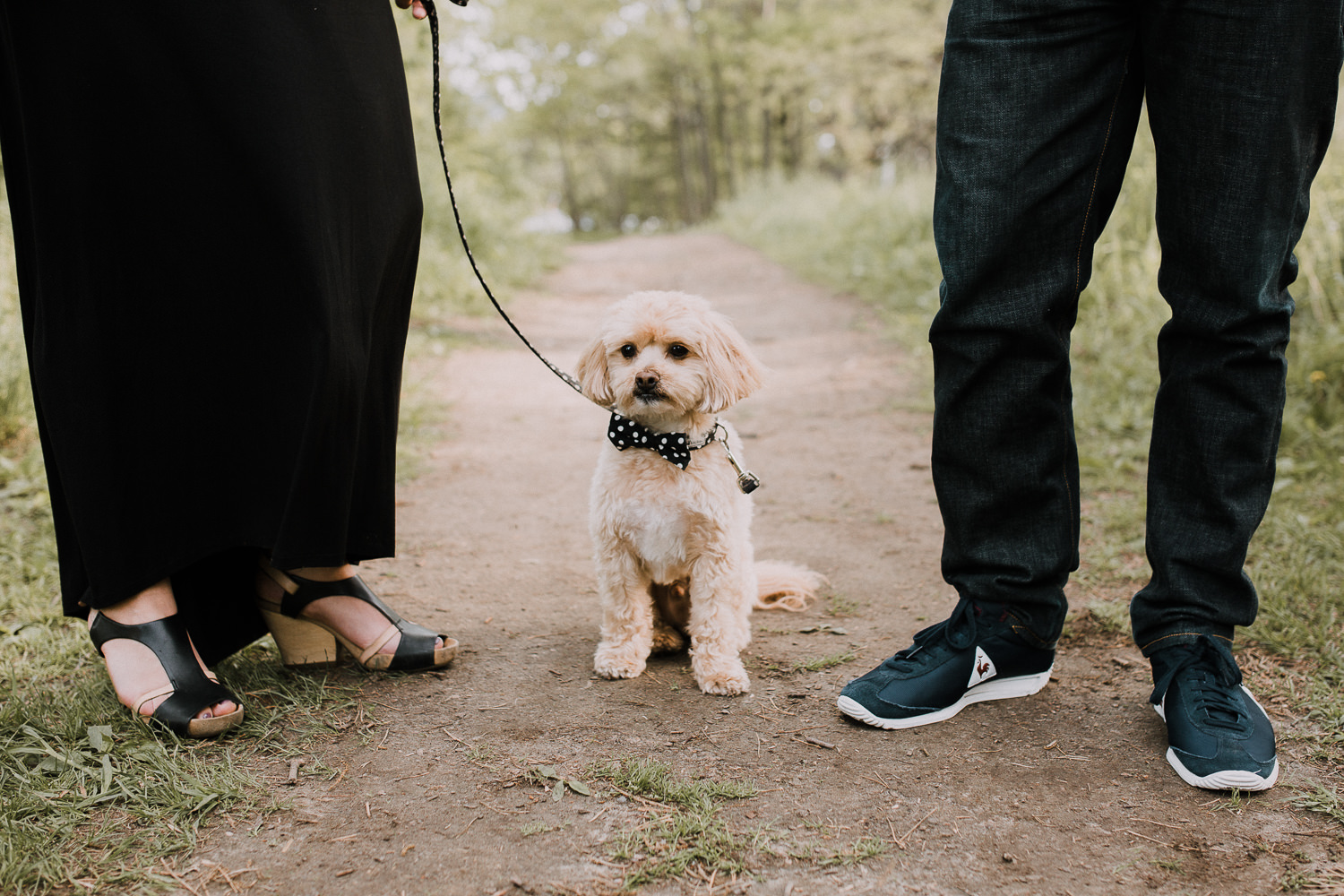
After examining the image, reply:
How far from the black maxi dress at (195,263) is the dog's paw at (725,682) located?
0.89 m

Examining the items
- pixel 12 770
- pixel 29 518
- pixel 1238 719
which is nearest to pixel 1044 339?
pixel 1238 719

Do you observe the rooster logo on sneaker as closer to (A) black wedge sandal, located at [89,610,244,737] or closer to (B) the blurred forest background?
(B) the blurred forest background

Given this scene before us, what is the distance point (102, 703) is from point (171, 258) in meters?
0.97

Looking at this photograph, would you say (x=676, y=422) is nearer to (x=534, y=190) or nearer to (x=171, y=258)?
(x=171, y=258)

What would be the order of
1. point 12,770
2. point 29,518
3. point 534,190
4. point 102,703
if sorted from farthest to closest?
1. point 534,190
2. point 29,518
3. point 102,703
4. point 12,770

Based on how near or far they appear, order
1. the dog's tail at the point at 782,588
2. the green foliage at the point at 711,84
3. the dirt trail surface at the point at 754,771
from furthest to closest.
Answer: the green foliage at the point at 711,84
the dog's tail at the point at 782,588
the dirt trail surface at the point at 754,771

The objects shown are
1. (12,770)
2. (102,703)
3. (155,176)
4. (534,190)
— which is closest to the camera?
(12,770)

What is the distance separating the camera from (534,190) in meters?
18.1

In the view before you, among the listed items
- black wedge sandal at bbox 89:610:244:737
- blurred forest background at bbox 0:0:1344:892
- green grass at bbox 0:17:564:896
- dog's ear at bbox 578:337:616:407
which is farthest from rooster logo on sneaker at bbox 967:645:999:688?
black wedge sandal at bbox 89:610:244:737

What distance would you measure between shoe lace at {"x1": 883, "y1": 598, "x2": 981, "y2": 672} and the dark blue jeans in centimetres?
5

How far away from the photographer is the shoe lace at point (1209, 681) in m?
1.83

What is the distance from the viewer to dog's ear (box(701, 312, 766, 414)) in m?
2.31

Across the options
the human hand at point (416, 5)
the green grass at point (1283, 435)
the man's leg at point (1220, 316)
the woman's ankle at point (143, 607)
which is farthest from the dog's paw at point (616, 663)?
the human hand at point (416, 5)

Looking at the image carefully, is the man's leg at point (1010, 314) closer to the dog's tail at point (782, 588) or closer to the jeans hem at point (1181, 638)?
the jeans hem at point (1181, 638)
